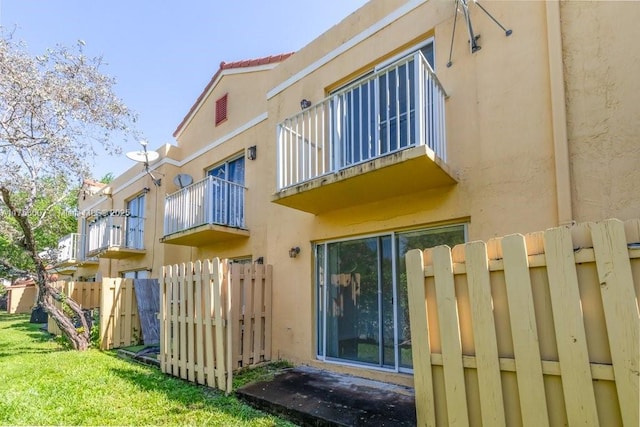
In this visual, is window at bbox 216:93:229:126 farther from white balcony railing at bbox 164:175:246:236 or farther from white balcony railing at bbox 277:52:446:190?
white balcony railing at bbox 277:52:446:190

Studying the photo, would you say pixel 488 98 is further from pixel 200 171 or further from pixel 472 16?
pixel 200 171

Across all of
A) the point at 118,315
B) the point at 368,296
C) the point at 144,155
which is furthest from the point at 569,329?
the point at 144,155

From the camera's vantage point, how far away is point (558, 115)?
14.4ft

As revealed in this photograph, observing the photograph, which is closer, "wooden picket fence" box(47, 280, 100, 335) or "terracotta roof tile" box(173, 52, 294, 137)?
"terracotta roof tile" box(173, 52, 294, 137)

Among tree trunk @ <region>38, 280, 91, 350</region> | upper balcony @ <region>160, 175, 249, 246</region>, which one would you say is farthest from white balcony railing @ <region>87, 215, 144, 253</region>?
tree trunk @ <region>38, 280, 91, 350</region>

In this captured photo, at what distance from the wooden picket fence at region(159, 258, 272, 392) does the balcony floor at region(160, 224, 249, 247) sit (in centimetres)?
203

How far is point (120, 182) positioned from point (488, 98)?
14.6 meters

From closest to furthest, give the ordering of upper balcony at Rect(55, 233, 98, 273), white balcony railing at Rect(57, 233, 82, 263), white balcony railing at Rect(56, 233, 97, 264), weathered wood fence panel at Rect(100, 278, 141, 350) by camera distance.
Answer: weathered wood fence panel at Rect(100, 278, 141, 350), upper balcony at Rect(55, 233, 98, 273), white balcony railing at Rect(56, 233, 97, 264), white balcony railing at Rect(57, 233, 82, 263)

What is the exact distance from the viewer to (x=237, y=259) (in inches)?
377

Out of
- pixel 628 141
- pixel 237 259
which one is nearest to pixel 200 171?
pixel 237 259

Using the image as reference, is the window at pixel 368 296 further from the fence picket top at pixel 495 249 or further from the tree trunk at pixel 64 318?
the tree trunk at pixel 64 318

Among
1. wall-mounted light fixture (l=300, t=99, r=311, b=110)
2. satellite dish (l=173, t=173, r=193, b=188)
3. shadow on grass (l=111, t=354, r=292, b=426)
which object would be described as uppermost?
wall-mounted light fixture (l=300, t=99, r=311, b=110)

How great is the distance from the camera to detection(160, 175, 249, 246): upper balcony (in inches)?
353

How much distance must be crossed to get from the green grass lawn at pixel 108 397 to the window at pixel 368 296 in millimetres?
1441
